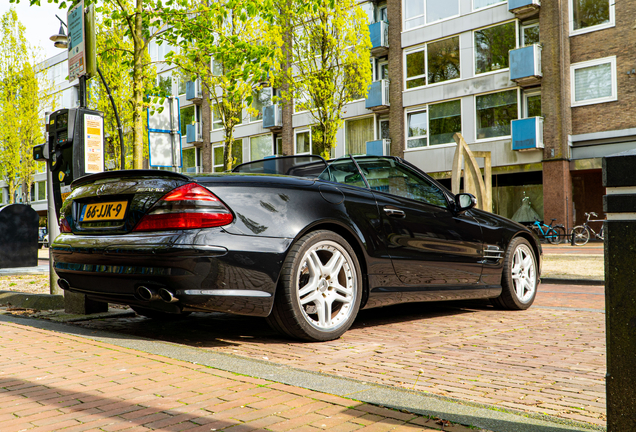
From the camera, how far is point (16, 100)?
3456cm

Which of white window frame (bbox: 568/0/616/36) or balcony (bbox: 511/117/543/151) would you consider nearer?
white window frame (bbox: 568/0/616/36)

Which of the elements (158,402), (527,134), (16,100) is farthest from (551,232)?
(16,100)

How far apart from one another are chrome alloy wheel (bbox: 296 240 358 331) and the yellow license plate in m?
1.28

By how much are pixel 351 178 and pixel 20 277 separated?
8276 mm

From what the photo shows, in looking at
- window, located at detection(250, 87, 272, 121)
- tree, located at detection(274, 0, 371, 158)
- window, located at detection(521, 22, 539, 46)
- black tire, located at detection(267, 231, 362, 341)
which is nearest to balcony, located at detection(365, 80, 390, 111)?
tree, located at detection(274, 0, 371, 158)

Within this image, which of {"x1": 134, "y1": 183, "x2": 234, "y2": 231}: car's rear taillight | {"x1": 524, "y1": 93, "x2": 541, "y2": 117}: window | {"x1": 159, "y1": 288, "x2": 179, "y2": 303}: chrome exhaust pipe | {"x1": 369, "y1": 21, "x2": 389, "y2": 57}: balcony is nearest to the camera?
{"x1": 159, "y1": 288, "x2": 179, "y2": 303}: chrome exhaust pipe

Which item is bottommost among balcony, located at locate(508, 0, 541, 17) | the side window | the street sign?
the side window

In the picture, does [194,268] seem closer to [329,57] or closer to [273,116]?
[329,57]

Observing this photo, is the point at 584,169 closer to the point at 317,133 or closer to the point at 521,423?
the point at 317,133

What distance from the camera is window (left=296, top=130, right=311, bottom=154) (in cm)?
3319

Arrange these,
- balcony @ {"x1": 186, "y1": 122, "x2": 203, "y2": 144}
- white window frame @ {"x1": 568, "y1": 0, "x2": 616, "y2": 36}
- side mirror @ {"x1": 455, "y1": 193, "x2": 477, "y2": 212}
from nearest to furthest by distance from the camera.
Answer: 1. side mirror @ {"x1": 455, "y1": 193, "x2": 477, "y2": 212}
2. white window frame @ {"x1": 568, "y1": 0, "x2": 616, "y2": 36}
3. balcony @ {"x1": 186, "y1": 122, "x2": 203, "y2": 144}

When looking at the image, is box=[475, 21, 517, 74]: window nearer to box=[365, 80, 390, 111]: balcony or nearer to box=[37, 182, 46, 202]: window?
box=[365, 80, 390, 111]: balcony

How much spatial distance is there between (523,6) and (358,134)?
10.1m

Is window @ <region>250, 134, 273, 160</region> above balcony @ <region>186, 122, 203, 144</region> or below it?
below
